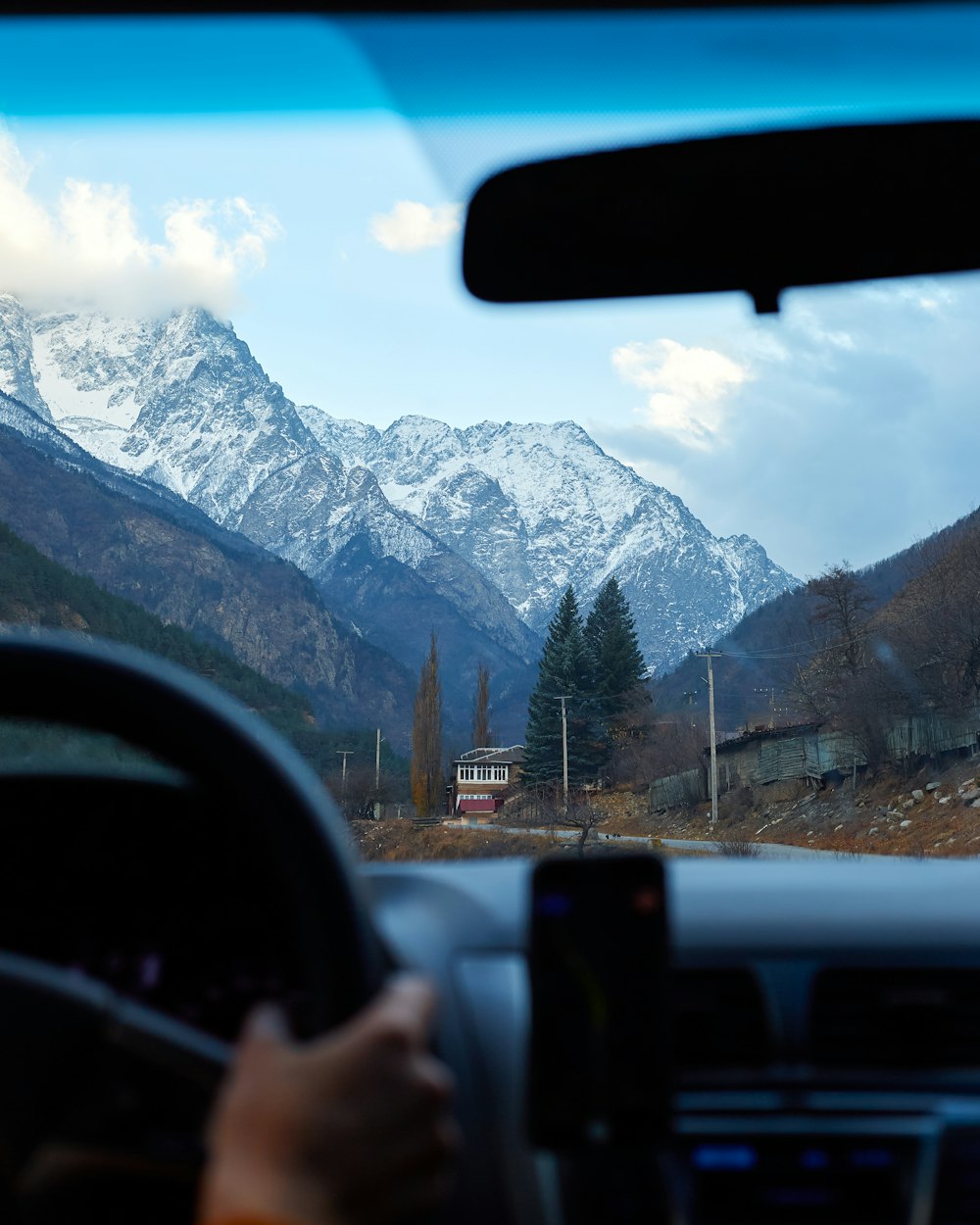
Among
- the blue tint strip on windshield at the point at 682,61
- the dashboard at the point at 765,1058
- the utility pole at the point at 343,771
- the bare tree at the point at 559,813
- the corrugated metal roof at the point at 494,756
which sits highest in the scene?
the blue tint strip on windshield at the point at 682,61

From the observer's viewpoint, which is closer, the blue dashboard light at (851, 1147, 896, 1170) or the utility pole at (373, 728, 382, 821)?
the blue dashboard light at (851, 1147, 896, 1170)

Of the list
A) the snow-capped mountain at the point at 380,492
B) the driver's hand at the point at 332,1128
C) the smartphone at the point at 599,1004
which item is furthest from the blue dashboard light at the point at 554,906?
the snow-capped mountain at the point at 380,492

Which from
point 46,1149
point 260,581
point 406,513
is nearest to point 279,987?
point 46,1149

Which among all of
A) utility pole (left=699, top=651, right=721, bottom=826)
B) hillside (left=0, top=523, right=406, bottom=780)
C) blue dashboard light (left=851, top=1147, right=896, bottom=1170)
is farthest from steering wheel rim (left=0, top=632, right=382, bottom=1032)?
utility pole (left=699, top=651, right=721, bottom=826)

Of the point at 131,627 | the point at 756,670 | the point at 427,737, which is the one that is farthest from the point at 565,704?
the point at 131,627

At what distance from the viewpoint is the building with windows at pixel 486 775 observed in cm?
564

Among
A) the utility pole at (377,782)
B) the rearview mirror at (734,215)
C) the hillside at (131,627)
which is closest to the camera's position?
the rearview mirror at (734,215)

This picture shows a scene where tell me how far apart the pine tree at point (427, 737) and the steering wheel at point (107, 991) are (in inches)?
156

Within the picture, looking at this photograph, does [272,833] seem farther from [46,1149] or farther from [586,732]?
[586,732]

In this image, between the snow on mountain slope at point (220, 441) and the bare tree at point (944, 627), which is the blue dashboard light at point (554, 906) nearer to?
the snow on mountain slope at point (220, 441)

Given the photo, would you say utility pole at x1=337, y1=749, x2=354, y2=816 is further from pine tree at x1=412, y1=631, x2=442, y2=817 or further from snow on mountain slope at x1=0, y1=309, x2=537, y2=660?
snow on mountain slope at x1=0, y1=309, x2=537, y2=660

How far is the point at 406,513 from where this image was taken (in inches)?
393

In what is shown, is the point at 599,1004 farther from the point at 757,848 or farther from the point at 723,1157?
the point at 757,848

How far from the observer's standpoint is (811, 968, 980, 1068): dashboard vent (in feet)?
6.28
